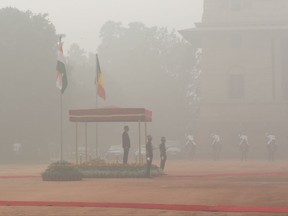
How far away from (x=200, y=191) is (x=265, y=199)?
283cm

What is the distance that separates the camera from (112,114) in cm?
2762

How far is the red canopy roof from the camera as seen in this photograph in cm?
2722

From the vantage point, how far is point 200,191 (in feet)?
58.3

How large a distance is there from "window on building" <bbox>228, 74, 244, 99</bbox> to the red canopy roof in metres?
30.4

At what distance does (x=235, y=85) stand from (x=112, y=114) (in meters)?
31.7

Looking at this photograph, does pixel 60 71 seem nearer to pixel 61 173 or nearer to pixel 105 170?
pixel 105 170

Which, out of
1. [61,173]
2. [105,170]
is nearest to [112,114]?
[105,170]

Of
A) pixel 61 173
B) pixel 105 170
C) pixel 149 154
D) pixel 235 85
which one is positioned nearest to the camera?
pixel 61 173

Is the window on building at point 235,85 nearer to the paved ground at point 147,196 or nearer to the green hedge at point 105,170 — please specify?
the green hedge at point 105,170

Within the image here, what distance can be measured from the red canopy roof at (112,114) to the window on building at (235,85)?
30.4 m

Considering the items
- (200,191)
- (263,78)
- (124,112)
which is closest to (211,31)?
(263,78)

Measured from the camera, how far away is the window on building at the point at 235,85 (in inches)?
2261

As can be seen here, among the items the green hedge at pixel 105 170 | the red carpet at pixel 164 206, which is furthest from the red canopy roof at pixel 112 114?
the red carpet at pixel 164 206

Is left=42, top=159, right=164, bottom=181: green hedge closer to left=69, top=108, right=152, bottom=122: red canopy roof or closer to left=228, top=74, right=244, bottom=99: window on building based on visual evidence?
left=69, top=108, right=152, bottom=122: red canopy roof
